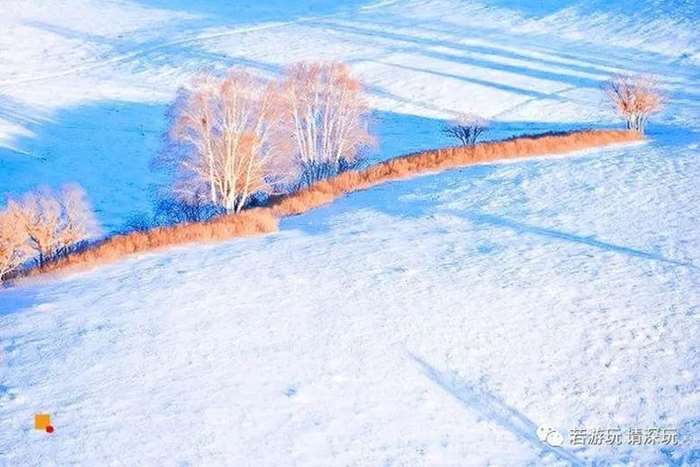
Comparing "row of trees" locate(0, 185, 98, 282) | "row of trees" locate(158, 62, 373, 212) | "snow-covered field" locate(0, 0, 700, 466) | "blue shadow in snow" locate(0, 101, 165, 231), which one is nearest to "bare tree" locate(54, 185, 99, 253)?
"row of trees" locate(0, 185, 98, 282)

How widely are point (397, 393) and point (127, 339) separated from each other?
5319 mm

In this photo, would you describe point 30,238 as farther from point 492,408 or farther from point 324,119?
point 324,119

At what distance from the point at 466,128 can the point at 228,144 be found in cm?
2449

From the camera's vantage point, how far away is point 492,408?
11242 millimetres

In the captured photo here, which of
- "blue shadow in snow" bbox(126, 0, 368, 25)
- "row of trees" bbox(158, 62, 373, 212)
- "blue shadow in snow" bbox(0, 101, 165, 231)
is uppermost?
"blue shadow in snow" bbox(126, 0, 368, 25)

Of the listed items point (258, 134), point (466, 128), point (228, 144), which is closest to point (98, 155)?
point (258, 134)

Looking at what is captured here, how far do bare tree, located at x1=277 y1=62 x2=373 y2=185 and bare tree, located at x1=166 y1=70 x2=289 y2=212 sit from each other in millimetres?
3329

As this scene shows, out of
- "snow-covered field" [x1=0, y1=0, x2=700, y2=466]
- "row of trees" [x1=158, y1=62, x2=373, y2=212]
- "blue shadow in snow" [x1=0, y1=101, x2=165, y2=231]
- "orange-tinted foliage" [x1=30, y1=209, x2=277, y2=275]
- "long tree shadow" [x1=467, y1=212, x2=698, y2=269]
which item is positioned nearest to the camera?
"snow-covered field" [x1=0, y1=0, x2=700, y2=466]

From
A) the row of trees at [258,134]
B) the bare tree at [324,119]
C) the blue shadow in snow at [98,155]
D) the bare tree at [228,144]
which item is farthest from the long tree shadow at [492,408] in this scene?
the blue shadow in snow at [98,155]

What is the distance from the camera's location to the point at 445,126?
196 ft

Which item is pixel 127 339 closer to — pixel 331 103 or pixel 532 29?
pixel 331 103

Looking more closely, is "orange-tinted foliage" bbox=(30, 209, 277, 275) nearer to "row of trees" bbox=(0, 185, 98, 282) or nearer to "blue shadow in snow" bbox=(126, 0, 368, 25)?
"row of trees" bbox=(0, 185, 98, 282)

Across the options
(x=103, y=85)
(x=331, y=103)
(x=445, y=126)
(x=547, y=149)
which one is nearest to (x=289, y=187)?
(x=331, y=103)

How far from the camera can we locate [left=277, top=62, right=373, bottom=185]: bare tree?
46.0m
